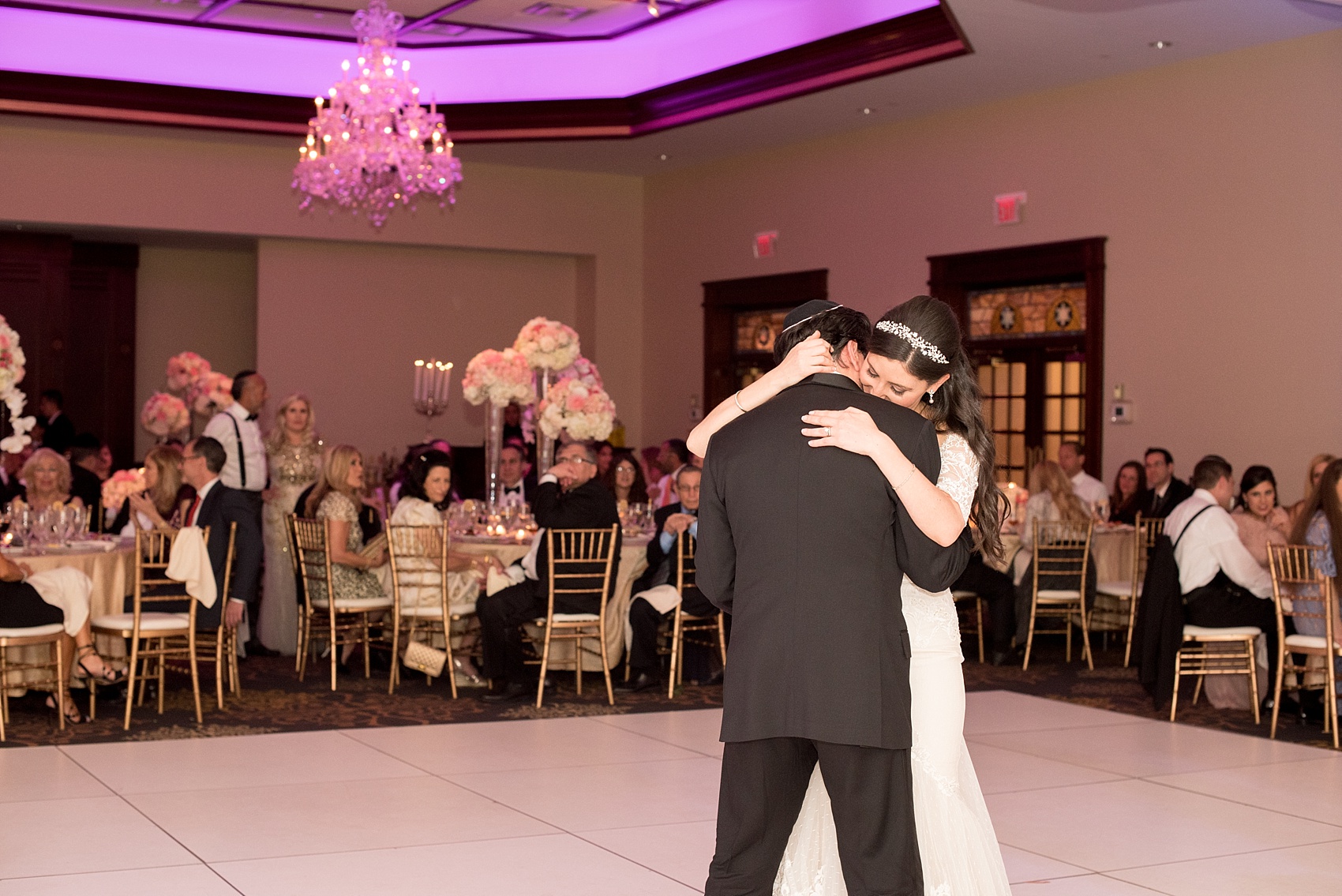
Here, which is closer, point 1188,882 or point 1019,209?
point 1188,882

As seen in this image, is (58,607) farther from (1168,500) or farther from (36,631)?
(1168,500)

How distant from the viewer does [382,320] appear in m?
15.2

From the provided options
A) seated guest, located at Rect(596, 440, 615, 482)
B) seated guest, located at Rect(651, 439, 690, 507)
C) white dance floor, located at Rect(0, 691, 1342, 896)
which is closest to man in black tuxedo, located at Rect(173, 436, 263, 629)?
white dance floor, located at Rect(0, 691, 1342, 896)

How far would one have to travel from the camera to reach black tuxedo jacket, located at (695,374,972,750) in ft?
9.45

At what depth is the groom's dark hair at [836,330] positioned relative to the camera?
3023mm

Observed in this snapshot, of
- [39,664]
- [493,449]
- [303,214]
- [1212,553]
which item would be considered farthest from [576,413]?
[303,214]

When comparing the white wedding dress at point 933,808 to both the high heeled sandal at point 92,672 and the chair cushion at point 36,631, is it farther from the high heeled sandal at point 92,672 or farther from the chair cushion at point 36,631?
the high heeled sandal at point 92,672

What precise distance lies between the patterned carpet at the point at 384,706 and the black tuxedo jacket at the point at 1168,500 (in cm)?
137

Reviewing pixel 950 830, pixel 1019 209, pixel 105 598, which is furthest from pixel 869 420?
pixel 1019 209

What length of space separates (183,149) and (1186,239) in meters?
8.79

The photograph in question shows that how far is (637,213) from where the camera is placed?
15789 millimetres

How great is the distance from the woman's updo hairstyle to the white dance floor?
1587 millimetres

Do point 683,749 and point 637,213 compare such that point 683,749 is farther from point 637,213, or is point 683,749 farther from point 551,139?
point 637,213

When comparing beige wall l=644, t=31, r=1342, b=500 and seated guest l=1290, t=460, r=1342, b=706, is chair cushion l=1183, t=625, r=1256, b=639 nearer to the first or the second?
seated guest l=1290, t=460, r=1342, b=706
